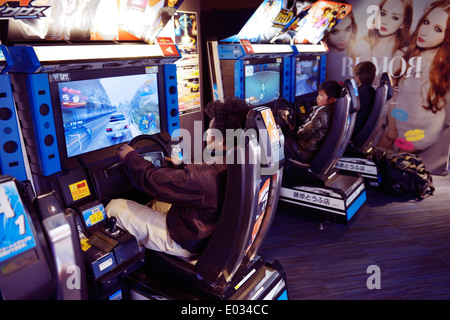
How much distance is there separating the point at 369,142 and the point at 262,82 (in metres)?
1.47

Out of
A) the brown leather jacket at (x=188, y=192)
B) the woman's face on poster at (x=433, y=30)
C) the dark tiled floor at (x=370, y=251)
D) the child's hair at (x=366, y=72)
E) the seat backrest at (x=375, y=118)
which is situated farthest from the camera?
the woman's face on poster at (x=433, y=30)

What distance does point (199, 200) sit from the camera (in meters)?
1.58

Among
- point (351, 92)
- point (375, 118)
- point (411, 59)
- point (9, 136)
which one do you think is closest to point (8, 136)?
point (9, 136)

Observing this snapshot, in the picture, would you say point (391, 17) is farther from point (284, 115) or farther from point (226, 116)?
point (226, 116)

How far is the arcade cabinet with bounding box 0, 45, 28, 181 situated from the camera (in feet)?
4.92

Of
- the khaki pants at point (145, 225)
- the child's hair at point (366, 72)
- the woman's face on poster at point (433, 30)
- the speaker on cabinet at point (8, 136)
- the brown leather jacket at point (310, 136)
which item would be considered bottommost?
the khaki pants at point (145, 225)

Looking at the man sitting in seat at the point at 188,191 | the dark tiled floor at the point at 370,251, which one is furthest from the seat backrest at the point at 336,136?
the man sitting in seat at the point at 188,191

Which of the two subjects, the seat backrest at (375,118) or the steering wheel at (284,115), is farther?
the seat backrest at (375,118)

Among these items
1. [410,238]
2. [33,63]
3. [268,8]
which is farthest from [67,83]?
[410,238]

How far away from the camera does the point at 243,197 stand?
1.48 meters

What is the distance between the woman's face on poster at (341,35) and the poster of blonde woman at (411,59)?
0.5 inches

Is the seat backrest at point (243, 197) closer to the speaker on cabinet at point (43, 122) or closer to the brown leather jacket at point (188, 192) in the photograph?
the brown leather jacket at point (188, 192)

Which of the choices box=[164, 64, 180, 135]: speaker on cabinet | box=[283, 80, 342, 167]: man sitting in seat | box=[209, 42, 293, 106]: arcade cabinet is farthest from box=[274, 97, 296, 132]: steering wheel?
box=[164, 64, 180, 135]: speaker on cabinet

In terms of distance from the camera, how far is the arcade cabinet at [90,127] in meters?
1.60
